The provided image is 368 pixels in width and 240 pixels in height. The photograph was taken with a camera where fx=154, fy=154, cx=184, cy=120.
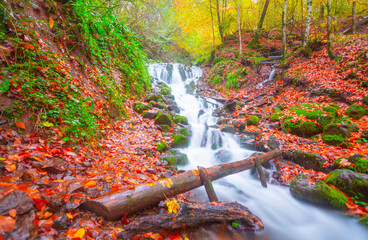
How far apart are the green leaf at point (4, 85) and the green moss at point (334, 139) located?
8.78m

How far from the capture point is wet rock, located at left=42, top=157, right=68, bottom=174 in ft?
7.76

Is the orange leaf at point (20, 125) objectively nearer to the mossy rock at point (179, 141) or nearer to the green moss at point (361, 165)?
the mossy rock at point (179, 141)

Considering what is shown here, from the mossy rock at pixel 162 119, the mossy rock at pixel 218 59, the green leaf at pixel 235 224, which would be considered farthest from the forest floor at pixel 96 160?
the mossy rock at pixel 218 59

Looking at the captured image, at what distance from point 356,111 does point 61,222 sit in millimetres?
9586

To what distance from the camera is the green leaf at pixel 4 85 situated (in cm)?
264

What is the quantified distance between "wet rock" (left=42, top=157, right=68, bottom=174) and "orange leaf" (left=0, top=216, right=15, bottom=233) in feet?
3.21

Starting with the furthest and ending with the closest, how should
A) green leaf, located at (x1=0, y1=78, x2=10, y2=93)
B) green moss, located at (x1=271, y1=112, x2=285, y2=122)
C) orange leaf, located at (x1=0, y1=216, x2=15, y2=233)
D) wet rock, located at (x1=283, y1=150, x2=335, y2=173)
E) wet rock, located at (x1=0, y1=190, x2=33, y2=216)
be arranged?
green moss, located at (x1=271, y1=112, x2=285, y2=122) → wet rock, located at (x1=283, y1=150, x2=335, y2=173) → green leaf, located at (x1=0, y1=78, x2=10, y2=93) → wet rock, located at (x1=0, y1=190, x2=33, y2=216) → orange leaf, located at (x1=0, y1=216, x2=15, y2=233)

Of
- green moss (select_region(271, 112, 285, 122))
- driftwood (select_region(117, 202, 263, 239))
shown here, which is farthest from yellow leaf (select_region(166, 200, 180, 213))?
green moss (select_region(271, 112, 285, 122))

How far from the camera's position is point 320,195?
11.8 feet

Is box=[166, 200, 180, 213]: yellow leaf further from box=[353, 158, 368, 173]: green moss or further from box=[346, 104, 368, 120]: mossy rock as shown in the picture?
box=[346, 104, 368, 120]: mossy rock

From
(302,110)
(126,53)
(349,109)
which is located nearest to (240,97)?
(302,110)

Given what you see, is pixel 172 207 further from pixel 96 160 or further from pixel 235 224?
pixel 96 160

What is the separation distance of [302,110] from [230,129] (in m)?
3.34

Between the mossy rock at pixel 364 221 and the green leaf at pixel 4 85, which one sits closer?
the green leaf at pixel 4 85
